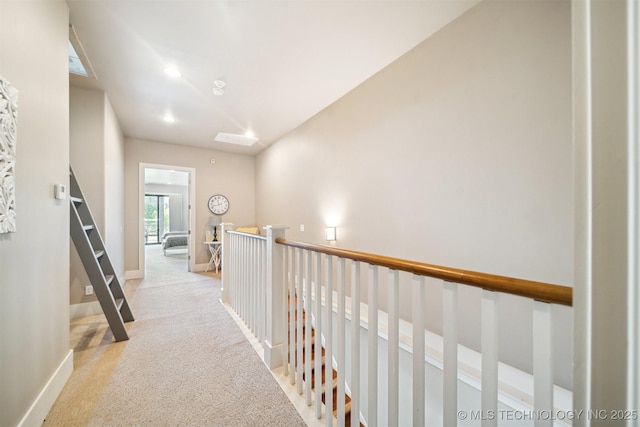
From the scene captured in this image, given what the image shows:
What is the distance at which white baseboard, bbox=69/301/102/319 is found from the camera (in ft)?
9.53

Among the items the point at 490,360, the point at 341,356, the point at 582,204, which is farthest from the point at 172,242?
the point at 582,204

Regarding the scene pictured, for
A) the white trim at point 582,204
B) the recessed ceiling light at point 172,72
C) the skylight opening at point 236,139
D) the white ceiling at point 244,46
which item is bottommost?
the white trim at point 582,204

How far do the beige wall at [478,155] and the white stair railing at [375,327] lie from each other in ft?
1.69

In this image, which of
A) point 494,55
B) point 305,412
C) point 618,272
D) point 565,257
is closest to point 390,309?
point 618,272

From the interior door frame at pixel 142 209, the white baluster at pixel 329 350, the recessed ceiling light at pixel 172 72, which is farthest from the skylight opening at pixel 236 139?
the white baluster at pixel 329 350

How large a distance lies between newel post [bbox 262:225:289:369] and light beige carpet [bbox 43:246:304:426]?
17 cm

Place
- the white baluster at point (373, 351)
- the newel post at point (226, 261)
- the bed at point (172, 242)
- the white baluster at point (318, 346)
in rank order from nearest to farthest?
the white baluster at point (373, 351)
the white baluster at point (318, 346)
the newel post at point (226, 261)
the bed at point (172, 242)

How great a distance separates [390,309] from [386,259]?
206 mm

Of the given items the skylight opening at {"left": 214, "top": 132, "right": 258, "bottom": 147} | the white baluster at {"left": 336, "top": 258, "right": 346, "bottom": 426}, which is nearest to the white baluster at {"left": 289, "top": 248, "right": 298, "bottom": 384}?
the white baluster at {"left": 336, "top": 258, "right": 346, "bottom": 426}

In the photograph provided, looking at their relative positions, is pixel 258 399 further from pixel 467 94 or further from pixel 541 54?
pixel 541 54

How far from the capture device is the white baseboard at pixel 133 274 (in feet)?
14.9

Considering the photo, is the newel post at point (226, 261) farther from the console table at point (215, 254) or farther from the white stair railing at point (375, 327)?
the console table at point (215, 254)

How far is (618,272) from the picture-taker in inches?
14.5

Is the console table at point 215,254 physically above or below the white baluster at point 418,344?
below
